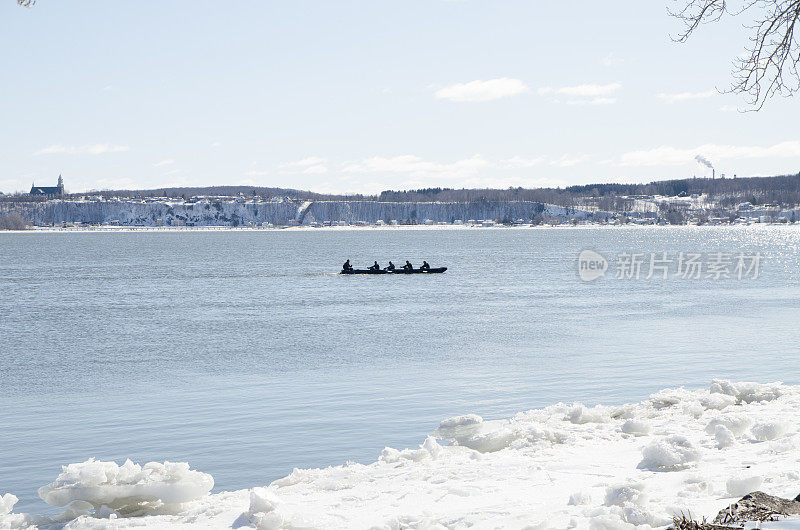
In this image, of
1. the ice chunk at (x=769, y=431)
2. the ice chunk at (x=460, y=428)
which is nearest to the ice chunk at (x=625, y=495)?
the ice chunk at (x=769, y=431)

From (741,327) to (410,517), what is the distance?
26801 mm

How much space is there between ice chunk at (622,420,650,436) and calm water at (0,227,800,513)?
410 cm

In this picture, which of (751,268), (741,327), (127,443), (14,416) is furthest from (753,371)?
(751,268)

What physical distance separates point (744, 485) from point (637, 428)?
446 centimetres

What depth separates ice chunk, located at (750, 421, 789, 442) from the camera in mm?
10984

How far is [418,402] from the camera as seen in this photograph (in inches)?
719

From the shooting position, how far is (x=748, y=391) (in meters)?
15.2

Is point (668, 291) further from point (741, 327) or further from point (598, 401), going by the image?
point (598, 401)

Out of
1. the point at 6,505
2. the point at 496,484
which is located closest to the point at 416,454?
the point at 496,484

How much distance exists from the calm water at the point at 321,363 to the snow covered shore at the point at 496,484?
1.83 metres

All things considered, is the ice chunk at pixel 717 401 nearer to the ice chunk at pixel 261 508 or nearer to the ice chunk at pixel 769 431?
the ice chunk at pixel 769 431

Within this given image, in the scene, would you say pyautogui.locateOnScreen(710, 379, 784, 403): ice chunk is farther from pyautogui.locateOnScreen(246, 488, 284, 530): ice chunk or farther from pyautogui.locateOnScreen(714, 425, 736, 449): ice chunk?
pyautogui.locateOnScreen(246, 488, 284, 530): ice chunk

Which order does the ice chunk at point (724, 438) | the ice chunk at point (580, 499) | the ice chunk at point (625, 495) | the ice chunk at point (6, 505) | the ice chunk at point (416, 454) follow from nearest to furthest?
1. the ice chunk at point (625, 495)
2. the ice chunk at point (580, 499)
3. the ice chunk at point (6, 505)
4. the ice chunk at point (724, 438)
5. the ice chunk at point (416, 454)

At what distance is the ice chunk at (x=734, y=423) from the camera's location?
452 inches
